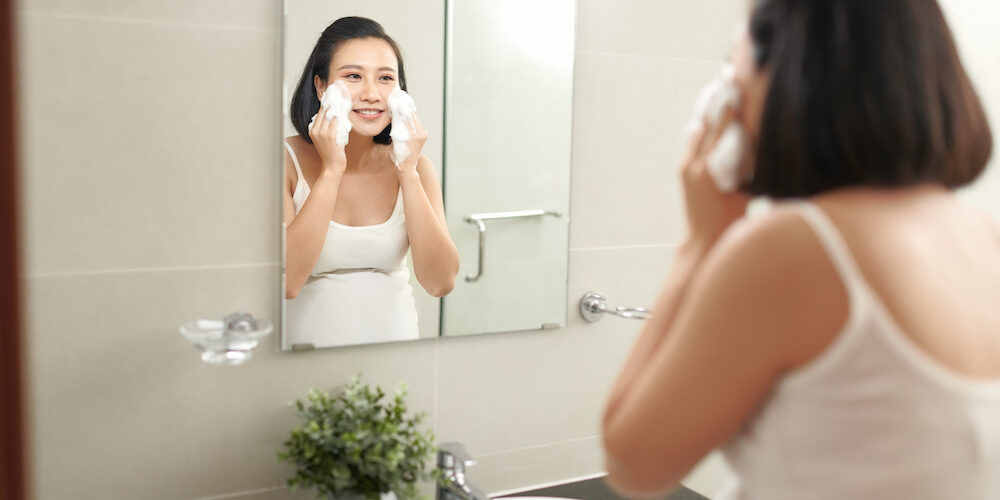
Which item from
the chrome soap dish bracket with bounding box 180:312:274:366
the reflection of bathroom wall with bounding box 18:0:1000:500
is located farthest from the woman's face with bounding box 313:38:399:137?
the chrome soap dish bracket with bounding box 180:312:274:366

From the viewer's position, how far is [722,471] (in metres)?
1.78

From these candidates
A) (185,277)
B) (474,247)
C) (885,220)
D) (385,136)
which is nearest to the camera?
(885,220)

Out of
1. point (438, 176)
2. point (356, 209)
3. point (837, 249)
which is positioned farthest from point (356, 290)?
point (837, 249)

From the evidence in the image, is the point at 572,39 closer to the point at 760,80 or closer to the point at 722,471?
the point at 760,80

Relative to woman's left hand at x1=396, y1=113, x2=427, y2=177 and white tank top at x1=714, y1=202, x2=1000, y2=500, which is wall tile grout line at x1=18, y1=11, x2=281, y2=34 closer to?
woman's left hand at x1=396, y1=113, x2=427, y2=177

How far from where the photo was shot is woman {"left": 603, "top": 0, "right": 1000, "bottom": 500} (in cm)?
63

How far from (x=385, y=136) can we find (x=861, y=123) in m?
0.84

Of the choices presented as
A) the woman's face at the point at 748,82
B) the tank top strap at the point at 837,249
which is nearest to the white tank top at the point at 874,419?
the tank top strap at the point at 837,249

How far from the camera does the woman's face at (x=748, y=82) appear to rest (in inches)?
28.2

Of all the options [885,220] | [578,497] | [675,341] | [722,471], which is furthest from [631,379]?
[722,471]

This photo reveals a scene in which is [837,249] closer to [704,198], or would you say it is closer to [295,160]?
[704,198]

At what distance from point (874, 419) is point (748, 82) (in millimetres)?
296

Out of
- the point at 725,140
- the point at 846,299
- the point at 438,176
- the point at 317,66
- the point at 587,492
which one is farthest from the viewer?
the point at 587,492

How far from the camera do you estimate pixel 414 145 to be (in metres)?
1.38
